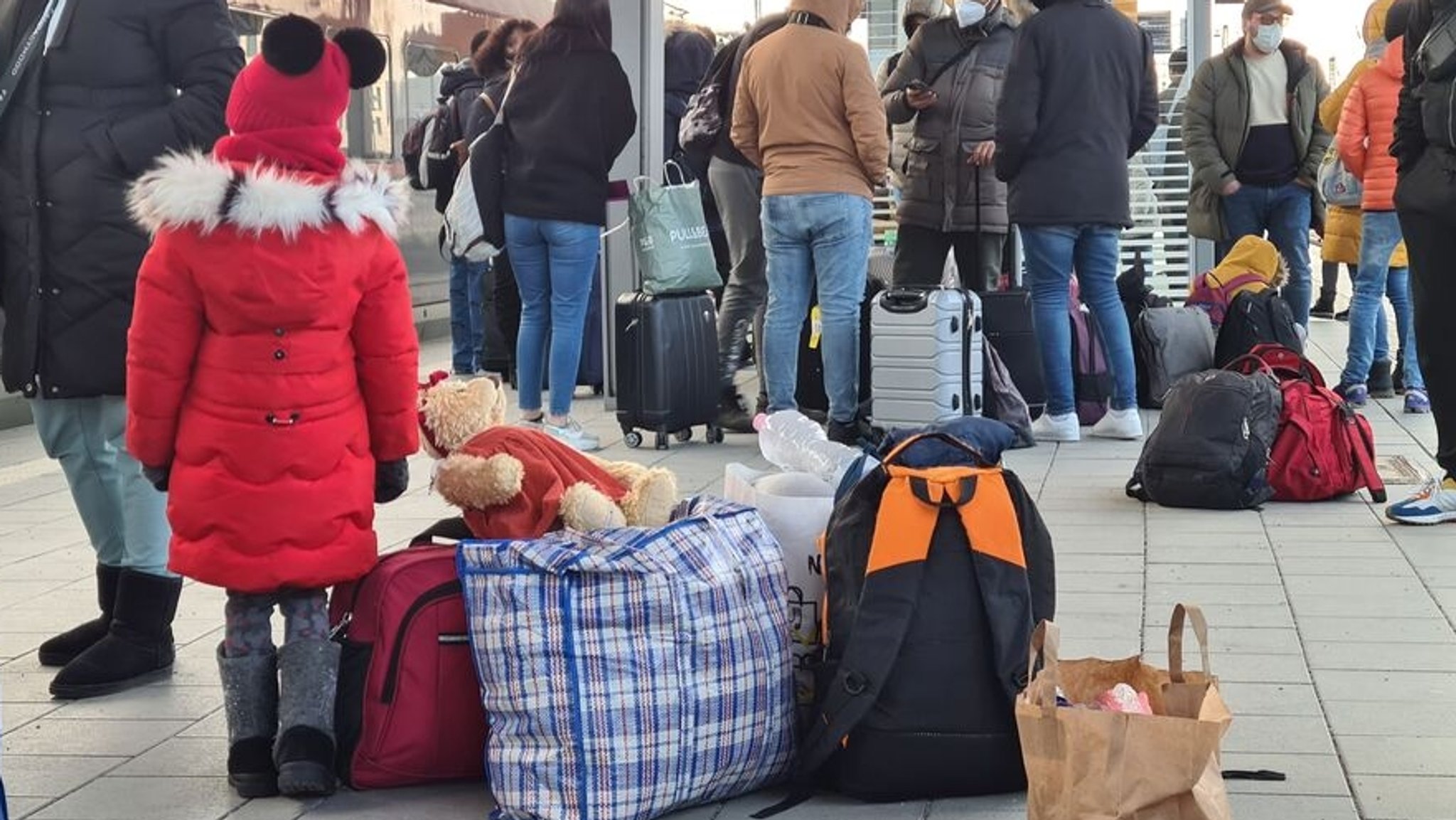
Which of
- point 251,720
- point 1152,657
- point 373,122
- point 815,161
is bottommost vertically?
point 1152,657

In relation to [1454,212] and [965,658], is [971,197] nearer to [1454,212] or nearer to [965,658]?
[1454,212]

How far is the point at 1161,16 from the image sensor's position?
14.8 meters

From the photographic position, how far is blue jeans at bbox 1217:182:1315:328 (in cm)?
1045

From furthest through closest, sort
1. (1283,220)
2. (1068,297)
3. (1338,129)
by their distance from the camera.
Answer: (1283,220)
(1338,129)
(1068,297)

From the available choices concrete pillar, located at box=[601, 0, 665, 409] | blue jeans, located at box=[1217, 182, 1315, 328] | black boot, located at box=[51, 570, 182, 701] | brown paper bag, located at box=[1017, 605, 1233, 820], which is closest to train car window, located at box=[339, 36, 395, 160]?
concrete pillar, located at box=[601, 0, 665, 409]

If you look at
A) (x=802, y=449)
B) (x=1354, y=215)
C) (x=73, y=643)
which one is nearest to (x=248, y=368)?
(x=802, y=449)

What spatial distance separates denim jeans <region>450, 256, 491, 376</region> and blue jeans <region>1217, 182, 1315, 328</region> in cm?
419

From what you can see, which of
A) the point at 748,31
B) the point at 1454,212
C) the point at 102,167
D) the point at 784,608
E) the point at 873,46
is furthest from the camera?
the point at 873,46

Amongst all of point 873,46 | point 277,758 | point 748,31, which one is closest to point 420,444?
point 277,758

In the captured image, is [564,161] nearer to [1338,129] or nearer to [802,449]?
[1338,129]

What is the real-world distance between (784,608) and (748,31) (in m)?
5.35

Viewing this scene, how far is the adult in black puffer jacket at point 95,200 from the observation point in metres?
4.80

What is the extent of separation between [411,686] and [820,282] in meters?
4.70

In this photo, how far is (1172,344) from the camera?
9.65 meters
